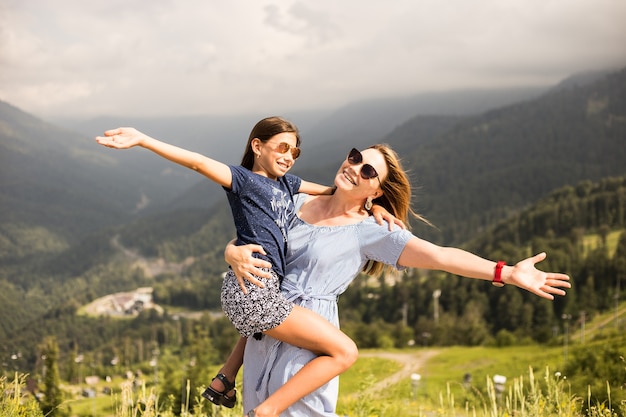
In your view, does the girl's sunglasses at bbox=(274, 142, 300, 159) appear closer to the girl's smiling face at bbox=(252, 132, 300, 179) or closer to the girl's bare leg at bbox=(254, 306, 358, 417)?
the girl's smiling face at bbox=(252, 132, 300, 179)

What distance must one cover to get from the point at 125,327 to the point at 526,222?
94027mm

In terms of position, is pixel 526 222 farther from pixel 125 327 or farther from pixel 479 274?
pixel 479 274

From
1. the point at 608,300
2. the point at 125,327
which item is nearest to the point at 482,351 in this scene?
the point at 608,300

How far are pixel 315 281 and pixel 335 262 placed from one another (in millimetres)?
184

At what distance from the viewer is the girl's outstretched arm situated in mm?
3559

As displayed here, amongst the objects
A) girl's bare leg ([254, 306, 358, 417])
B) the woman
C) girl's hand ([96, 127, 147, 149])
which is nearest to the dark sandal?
the woman

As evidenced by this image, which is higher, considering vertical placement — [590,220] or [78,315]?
[590,220]

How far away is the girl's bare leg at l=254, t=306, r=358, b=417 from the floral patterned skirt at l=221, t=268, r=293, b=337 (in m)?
0.08

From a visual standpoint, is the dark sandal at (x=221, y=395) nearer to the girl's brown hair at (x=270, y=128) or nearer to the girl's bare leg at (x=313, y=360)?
the girl's bare leg at (x=313, y=360)

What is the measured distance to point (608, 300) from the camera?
276 ft

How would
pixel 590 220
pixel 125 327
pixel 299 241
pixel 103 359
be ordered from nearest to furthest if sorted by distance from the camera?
1. pixel 299 241
2. pixel 103 359
3. pixel 590 220
4. pixel 125 327

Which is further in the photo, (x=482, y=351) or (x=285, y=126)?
(x=482, y=351)

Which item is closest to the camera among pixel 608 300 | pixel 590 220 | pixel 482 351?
pixel 482 351

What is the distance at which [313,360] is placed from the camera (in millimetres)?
3906
